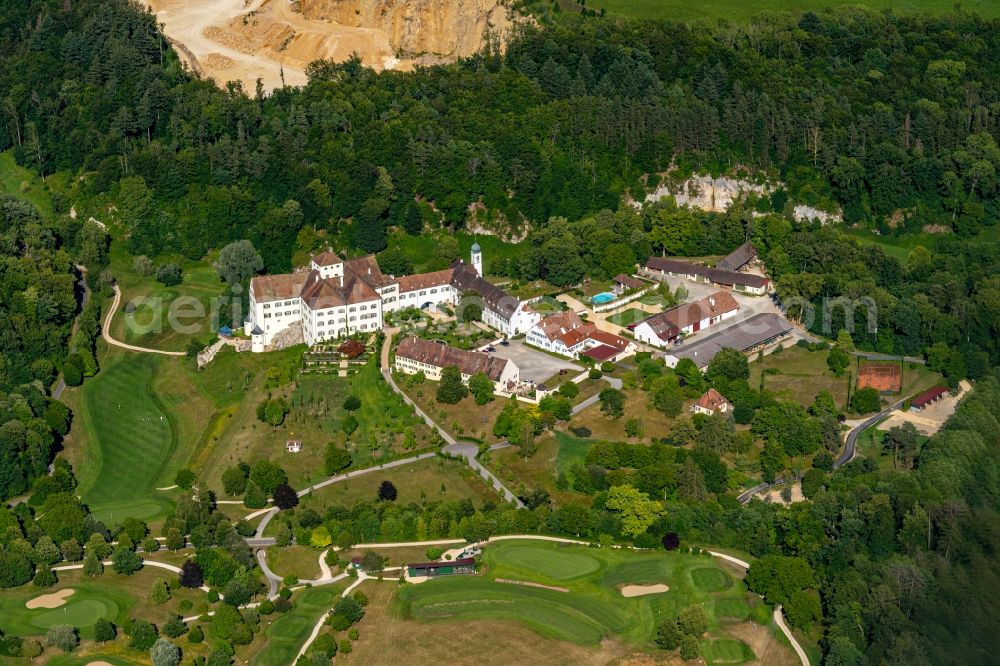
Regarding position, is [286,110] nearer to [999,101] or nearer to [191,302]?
[191,302]

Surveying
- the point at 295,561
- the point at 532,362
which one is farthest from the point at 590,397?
the point at 295,561

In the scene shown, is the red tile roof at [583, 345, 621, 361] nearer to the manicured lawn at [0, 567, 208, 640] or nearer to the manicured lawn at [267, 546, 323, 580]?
the manicured lawn at [267, 546, 323, 580]

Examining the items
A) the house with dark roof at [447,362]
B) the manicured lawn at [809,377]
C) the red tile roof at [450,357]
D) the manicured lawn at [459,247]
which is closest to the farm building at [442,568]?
the house with dark roof at [447,362]

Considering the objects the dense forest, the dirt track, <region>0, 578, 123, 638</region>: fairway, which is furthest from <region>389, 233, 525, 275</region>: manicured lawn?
<region>0, 578, 123, 638</region>: fairway

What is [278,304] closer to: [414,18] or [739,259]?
[739,259]

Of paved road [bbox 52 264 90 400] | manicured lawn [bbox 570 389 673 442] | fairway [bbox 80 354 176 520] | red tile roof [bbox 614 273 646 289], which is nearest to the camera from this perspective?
fairway [bbox 80 354 176 520]

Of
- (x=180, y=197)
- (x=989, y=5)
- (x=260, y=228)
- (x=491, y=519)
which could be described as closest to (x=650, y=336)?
(x=491, y=519)

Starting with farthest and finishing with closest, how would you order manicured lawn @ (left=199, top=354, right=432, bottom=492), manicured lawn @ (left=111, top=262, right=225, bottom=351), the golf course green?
manicured lawn @ (left=111, top=262, right=225, bottom=351)
manicured lawn @ (left=199, top=354, right=432, bottom=492)
the golf course green
